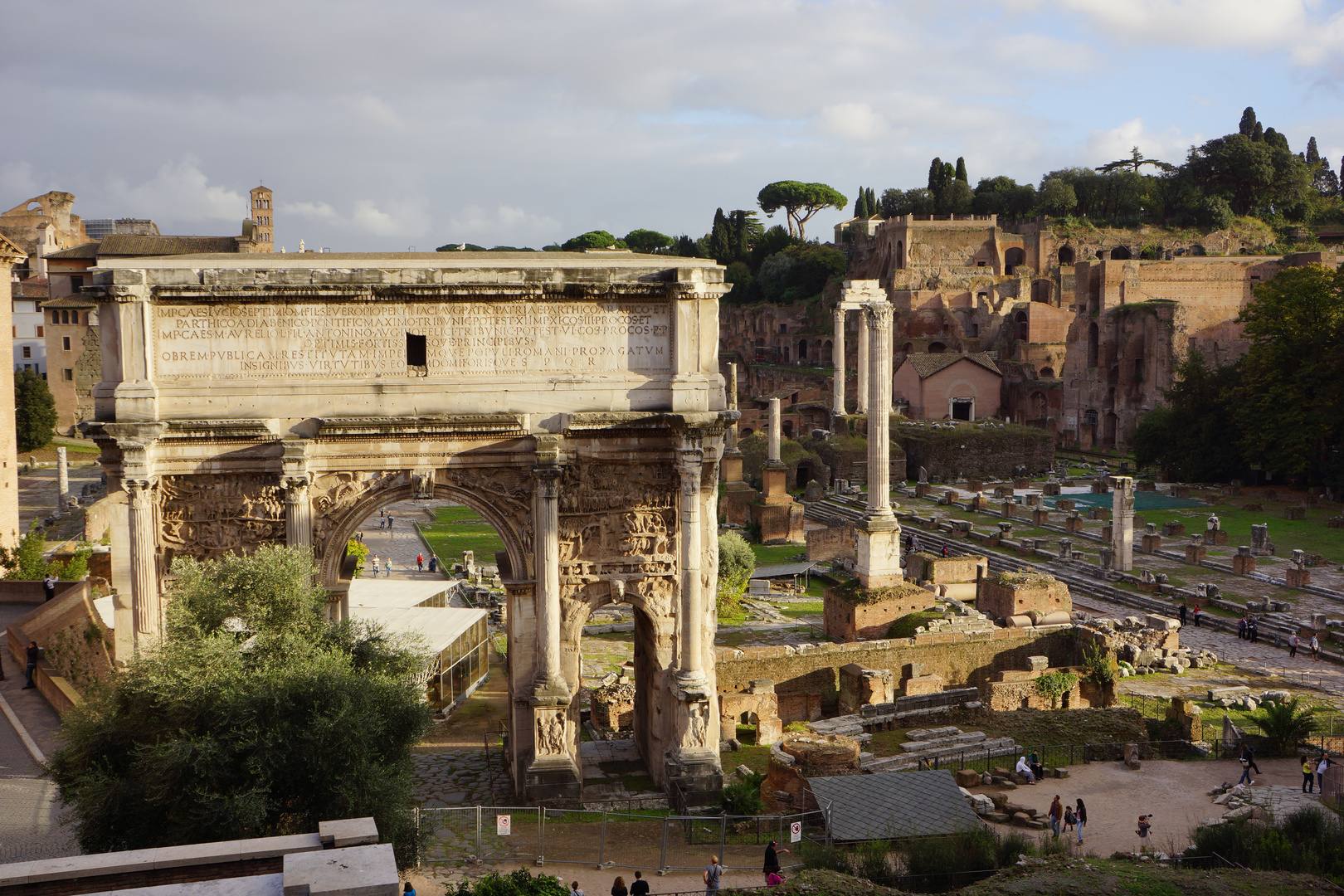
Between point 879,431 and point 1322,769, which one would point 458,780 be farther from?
point 879,431

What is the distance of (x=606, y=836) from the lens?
523 inches

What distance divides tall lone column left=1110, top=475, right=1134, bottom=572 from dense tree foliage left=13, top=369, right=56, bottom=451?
48.3 meters

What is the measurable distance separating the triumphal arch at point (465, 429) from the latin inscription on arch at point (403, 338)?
23 millimetres

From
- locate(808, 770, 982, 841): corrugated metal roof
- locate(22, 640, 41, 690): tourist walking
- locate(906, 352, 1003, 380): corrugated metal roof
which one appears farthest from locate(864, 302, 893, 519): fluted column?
locate(906, 352, 1003, 380): corrugated metal roof

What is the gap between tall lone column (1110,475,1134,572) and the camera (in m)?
31.8

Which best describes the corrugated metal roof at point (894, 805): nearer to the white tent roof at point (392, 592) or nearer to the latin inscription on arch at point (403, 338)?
the latin inscription on arch at point (403, 338)

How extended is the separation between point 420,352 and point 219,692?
16.2 ft

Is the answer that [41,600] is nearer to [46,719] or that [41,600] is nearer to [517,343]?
[46,719]

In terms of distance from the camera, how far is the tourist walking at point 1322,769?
15.6 metres

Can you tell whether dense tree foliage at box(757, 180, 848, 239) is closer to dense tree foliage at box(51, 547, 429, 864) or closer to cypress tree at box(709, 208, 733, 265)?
cypress tree at box(709, 208, 733, 265)

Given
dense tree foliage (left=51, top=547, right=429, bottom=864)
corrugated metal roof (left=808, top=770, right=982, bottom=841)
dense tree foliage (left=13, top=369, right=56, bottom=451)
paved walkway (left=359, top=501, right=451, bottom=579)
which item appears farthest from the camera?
dense tree foliage (left=13, top=369, right=56, bottom=451)

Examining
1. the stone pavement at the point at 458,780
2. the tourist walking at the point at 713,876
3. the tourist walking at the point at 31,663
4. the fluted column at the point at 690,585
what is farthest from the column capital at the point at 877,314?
the tourist walking at the point at 31,663

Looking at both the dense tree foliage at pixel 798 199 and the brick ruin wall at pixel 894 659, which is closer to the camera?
the brick ruin wall at pixel 894 659

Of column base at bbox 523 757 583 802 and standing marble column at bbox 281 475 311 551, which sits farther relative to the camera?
column base at bbox 523 757 583 802
